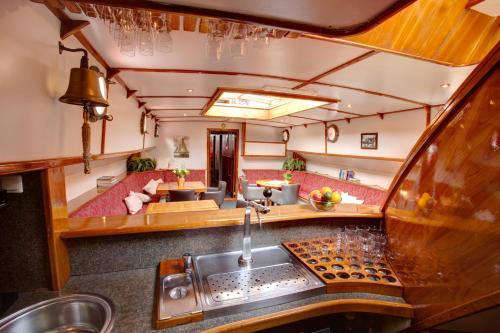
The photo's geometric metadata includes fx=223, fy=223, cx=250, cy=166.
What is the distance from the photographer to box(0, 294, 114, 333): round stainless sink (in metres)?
0.92

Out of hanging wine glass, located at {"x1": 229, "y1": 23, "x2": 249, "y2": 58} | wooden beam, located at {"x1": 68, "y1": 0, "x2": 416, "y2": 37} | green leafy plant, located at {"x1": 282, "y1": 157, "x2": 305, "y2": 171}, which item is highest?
hanging wine glass, located at {"x1": 229, "y1": 23, "x2": 249, "y2": 58}

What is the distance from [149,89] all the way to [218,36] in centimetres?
207

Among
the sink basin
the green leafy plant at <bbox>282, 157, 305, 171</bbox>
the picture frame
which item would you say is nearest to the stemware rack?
the sink basin

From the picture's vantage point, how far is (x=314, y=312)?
1034 mm

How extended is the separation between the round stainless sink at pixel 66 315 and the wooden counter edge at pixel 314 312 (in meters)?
0.52

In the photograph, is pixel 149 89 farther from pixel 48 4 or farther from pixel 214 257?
pixel 214 257

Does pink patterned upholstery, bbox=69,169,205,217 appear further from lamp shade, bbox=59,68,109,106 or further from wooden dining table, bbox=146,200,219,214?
lamp shade, bbox=59,68,109,106

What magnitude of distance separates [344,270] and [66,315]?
1394 mm

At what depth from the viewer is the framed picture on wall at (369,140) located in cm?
391

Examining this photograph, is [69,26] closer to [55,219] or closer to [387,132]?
[55,219]

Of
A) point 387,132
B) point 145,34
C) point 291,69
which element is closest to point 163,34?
point 145,34

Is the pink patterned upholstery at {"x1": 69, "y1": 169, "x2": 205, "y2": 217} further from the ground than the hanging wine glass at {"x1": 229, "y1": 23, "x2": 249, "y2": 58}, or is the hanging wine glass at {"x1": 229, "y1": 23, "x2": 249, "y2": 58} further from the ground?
the hanging wine glass at {"x1": 229, "y1": 23, "x2": 249, "y2": 58}

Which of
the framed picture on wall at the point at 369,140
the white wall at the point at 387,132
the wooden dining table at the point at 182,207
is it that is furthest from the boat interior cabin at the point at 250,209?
the framed picture on wall at the point at 369,140

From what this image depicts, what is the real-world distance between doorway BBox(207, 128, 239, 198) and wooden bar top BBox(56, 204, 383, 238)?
5249mm
